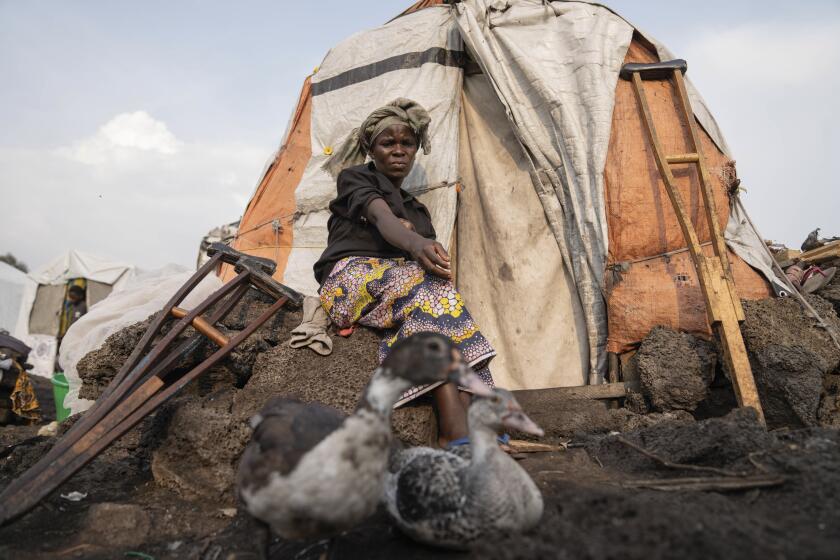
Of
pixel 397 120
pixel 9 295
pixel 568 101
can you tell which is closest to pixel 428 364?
pixel 397 120

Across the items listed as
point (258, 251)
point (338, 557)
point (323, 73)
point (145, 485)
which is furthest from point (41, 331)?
point (338, 557)

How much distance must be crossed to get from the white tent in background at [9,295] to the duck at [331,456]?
1628 centimetres

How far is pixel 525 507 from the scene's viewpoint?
Answer: 1.56 metres

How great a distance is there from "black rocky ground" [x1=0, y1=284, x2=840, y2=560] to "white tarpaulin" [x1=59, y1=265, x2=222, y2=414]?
58 centimetres

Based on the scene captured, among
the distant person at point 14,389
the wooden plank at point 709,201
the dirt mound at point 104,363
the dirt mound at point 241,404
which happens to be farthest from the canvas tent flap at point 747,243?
the distant person at point 14,389

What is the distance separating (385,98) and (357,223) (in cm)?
185

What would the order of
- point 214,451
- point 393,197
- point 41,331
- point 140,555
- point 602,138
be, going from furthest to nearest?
1. point 41,331
2. point 602,138
3. point 393,197
4. point 214,451
5. point 140,555

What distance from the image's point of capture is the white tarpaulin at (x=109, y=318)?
3.90 m

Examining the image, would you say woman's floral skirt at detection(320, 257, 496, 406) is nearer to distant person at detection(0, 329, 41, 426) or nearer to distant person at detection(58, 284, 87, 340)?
distant person at detection(0, 329, 41, 426)

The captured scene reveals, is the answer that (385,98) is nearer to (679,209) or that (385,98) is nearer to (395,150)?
(395,150)

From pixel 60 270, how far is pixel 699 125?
1509 centimetres

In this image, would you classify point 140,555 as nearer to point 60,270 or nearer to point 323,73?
point 323,73

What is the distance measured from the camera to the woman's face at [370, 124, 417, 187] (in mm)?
3293

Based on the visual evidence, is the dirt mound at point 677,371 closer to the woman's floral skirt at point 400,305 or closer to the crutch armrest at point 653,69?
the woman's floral skirt at point 400,305
